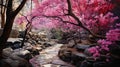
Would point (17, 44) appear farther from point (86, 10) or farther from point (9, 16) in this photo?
point (9, 16)

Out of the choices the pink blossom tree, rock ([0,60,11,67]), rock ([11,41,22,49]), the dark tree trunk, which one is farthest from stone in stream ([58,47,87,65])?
the dark tree trunk

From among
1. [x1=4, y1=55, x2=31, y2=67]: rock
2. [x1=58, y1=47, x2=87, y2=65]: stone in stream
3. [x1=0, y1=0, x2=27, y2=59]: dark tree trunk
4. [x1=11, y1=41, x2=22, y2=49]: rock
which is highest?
A: [x1=0, y1=0, x2=27, y2=59]: dark tree trunk

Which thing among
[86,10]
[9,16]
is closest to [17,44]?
[86,10]

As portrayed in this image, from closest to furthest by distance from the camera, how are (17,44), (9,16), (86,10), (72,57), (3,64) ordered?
(9,16)
(3,64)
(86,10)
(72,57)
(17,44)

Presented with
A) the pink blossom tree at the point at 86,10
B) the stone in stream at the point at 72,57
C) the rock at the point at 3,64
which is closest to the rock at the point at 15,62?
the rock at the point at 3,64

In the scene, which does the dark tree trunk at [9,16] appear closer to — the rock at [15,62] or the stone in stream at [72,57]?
the rock at [15,62]

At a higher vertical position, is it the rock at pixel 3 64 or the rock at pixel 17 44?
the rock at pixel 3 64

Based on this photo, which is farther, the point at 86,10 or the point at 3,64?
the point at 86,10

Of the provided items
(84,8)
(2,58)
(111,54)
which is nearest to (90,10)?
(84,8)

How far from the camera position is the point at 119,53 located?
31.6ft

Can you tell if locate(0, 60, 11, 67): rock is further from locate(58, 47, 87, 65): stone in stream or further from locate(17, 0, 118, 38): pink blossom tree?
locate(58, 47, 87, 65): stone in stream

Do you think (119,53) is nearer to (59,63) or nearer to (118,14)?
(118,14)

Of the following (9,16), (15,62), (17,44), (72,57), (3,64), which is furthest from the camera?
(17,44)

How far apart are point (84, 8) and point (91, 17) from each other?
1.25 metres
